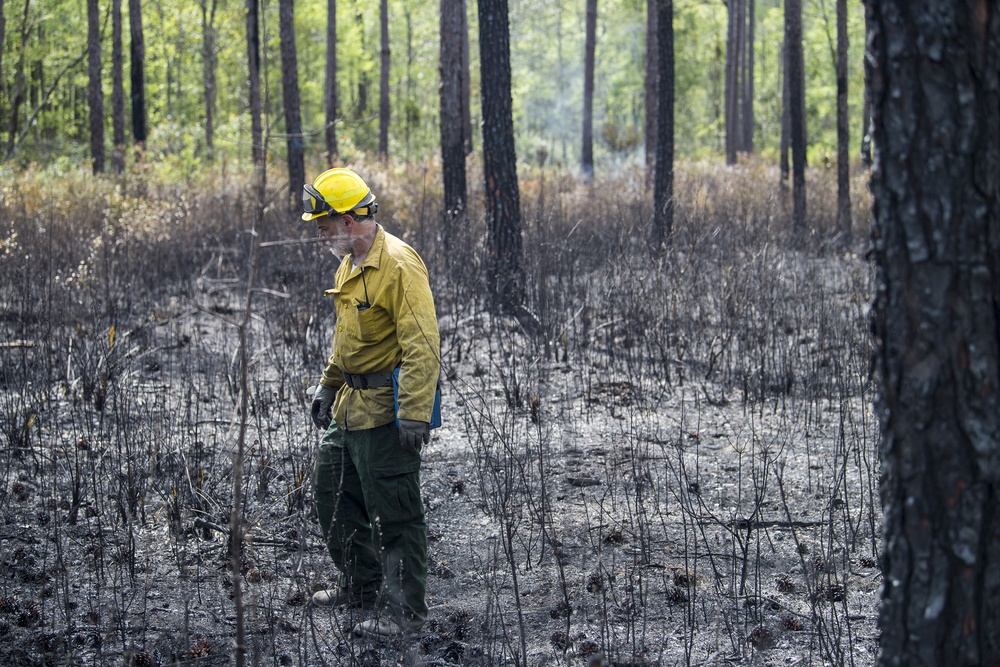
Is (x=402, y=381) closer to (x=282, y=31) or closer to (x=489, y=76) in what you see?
(x=489, y=76)

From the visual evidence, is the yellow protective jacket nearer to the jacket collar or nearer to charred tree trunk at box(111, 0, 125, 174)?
the jacket collar

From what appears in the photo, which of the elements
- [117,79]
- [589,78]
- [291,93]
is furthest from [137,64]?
[589,78]

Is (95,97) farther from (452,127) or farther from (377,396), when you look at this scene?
(377,396)

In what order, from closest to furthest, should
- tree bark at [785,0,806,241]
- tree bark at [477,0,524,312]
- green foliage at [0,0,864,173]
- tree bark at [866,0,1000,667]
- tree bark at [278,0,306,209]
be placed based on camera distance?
tree bark at [866,0,1000,667] → tree bark at [477,0,524,312] → tree bark at [785,0,806,241] → tree bark at [278,0,306,209] → green foliage at [0,0,864,173]

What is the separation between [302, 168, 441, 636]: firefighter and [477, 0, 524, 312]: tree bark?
15.7 ft

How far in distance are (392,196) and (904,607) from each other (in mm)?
12406

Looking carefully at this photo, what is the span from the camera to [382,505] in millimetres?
3707

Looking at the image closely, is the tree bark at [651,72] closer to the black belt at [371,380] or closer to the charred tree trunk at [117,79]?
the charred tree trunk at [117,79]

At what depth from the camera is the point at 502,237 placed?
8.86m

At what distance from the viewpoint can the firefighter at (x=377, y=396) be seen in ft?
11.6

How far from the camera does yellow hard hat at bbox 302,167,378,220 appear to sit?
356cm

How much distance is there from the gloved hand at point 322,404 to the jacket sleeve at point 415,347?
0.54 metres

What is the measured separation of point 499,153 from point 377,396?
569 centimetres

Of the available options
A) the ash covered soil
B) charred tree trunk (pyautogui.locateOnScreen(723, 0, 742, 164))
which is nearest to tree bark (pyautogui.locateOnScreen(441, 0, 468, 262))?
the ash covered soil
